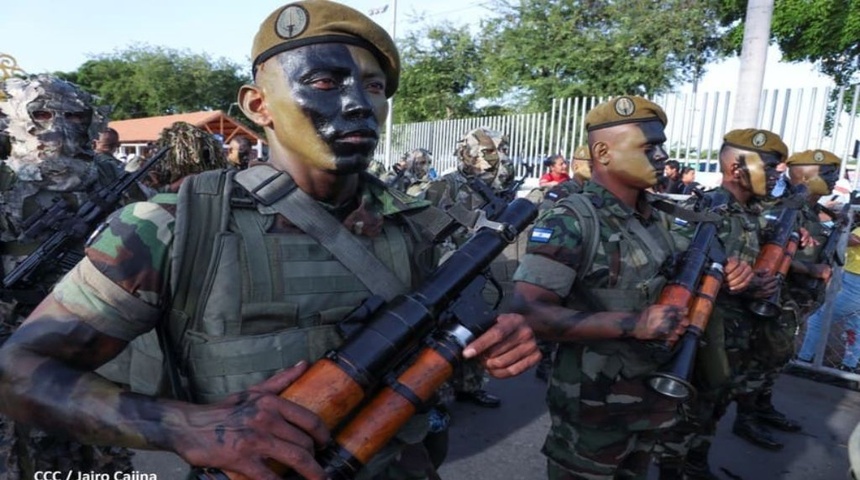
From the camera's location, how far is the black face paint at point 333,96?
4.40 feet

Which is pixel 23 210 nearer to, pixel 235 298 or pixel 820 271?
pixel 235 298

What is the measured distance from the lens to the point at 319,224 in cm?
138

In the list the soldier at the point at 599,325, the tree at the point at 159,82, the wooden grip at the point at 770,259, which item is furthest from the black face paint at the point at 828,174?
the tree at the point at 159,82

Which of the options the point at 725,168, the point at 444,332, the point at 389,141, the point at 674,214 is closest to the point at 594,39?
the point at 389,141

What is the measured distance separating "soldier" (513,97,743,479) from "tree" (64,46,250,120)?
47.4 metres

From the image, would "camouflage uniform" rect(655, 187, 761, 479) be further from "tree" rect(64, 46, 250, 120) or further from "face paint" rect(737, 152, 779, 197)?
"tree" rect(64, 46, 250, 120)

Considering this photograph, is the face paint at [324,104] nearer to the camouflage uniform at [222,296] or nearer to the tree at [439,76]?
the camouflage uniform at [222,296]

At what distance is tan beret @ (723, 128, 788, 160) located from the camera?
3795 mm

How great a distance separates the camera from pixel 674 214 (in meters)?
2.78

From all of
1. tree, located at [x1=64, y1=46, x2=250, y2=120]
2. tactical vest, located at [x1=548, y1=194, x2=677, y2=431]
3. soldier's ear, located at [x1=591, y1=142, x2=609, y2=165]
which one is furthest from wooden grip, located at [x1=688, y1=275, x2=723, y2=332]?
tree, located at [x1=64, y1=46, x2=250, y2=120]

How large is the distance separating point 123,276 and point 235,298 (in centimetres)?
23

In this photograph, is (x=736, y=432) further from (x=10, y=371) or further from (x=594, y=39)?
(x=594, y=39)

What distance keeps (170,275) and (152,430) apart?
1.06ft

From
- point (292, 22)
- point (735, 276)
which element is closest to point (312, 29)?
point (292, 22)
